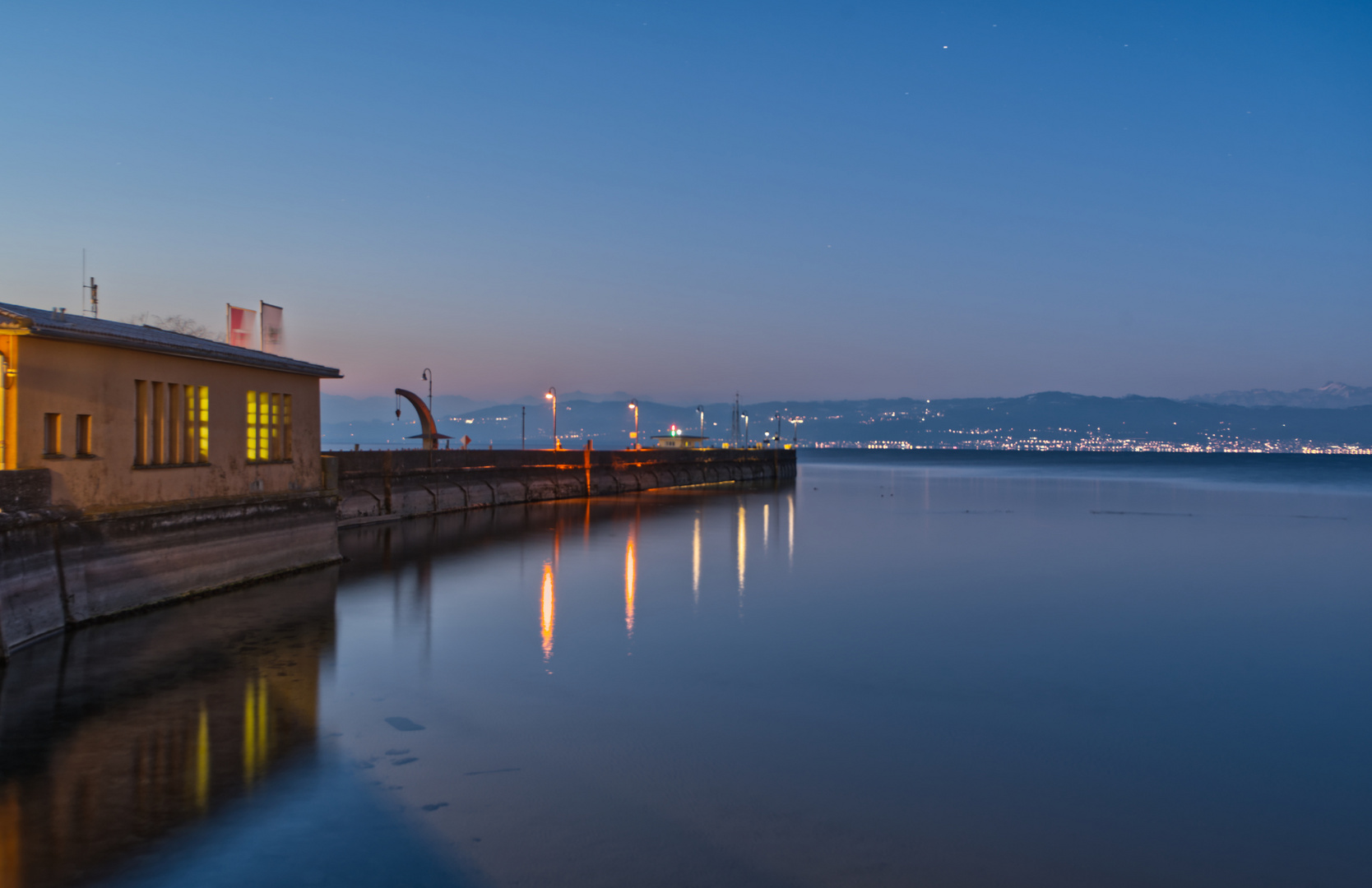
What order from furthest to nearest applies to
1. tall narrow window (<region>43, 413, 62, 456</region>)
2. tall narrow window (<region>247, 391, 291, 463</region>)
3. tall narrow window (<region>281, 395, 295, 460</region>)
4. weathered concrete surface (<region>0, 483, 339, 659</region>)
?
1. tall narrow window (<region>281, 395, 295, 460</region>)
2. tall narrow window (<region>247, 391, 291, 463</region>)
3. tall narrow window (<region>43, 413, 62, 456</region>)
4. weathered concrete surface (<region>0, 483, 339, 659</region>)

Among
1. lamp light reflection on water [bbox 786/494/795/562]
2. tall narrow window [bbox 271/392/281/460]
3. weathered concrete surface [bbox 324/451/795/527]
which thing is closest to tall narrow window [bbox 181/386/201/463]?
tall narrow window [bbox 271/392/281/460]

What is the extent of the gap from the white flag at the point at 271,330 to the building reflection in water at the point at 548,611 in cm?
1636

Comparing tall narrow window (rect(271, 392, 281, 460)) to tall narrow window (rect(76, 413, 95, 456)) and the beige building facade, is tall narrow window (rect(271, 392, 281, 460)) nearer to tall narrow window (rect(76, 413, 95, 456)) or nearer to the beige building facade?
the beige building facade

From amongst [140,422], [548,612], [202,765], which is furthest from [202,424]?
[202,765]

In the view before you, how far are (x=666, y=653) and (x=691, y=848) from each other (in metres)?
8.94

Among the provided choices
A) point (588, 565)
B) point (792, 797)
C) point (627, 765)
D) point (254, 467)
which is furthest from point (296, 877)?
point (588, 565)

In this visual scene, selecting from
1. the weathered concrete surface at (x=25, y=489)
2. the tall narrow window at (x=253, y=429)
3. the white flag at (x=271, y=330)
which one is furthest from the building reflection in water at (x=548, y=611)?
the white flag at (x=271, y=330)

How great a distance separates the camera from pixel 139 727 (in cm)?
1139

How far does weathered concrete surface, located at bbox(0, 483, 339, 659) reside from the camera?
14.5m

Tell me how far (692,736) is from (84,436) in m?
11.9

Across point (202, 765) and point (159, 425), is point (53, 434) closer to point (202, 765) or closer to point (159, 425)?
point (159, 425)

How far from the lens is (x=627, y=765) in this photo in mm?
10648

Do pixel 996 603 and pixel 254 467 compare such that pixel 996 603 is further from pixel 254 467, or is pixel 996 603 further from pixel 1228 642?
pixel 254 467

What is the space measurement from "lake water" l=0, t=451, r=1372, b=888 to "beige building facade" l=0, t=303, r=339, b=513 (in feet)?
8.43
